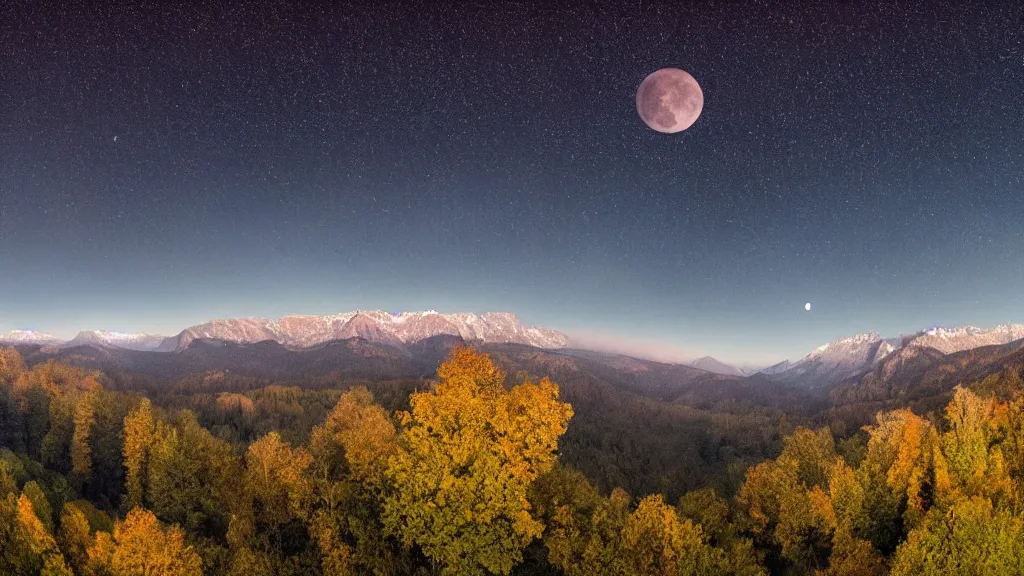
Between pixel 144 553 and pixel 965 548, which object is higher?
pixel 965 548

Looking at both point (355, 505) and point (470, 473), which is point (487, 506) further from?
point (355, 505)

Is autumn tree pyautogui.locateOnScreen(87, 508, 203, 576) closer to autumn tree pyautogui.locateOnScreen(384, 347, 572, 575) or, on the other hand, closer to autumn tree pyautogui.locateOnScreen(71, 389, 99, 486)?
autumn tree pyautogui.locateOnScreen(384, 347, 572, 575)

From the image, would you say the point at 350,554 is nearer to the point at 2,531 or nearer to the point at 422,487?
the point at 422,487

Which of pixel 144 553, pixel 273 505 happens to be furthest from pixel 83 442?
pixel 144 553

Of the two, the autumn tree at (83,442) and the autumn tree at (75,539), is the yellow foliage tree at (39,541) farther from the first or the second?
the autumn tree at (83,442)

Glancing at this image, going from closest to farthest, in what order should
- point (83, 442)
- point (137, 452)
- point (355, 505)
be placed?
point (355, 505) < point (137, 452) < point (83, 442)

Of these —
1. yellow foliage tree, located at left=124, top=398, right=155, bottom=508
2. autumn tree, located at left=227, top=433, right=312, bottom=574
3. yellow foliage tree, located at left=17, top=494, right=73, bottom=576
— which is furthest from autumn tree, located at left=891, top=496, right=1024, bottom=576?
yellow foliage tree, located at left=124, top=398, right=155, bottom=508

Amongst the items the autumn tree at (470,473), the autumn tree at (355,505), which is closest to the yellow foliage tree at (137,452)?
the autumn tree at (355,505)

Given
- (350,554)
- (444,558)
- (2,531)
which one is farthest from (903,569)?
(2,531)

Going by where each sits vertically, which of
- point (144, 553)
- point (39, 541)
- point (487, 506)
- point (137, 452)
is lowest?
point (39, 541)
